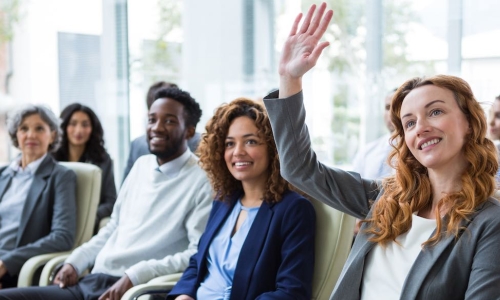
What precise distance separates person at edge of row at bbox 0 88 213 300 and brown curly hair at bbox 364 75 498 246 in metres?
1.10

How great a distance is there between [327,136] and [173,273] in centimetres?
257

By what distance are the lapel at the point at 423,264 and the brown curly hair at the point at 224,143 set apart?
81 centimetres

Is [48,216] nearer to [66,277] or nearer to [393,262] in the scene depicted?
[66,277]

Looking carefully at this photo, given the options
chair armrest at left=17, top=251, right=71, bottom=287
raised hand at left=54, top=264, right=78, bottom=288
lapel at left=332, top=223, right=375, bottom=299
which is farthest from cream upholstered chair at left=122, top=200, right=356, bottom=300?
chair armrest at left=17, top=251, right=71, bottom=287

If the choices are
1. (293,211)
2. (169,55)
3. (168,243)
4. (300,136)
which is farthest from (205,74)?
(300,136)

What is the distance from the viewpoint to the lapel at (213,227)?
8.07ft

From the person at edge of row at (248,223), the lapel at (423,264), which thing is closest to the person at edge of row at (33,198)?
the person at edge of row at (248,223)

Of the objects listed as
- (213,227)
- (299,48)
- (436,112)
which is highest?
(299,48)

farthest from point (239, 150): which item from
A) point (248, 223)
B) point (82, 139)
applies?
point (82, 139)

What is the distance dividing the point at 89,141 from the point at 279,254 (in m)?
2.46

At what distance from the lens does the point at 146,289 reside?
251 centimetres

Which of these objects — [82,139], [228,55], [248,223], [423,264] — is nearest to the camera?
[423,264]

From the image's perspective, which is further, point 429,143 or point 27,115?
point 27,115

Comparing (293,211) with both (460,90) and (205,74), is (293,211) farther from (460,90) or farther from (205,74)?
(205,74)
